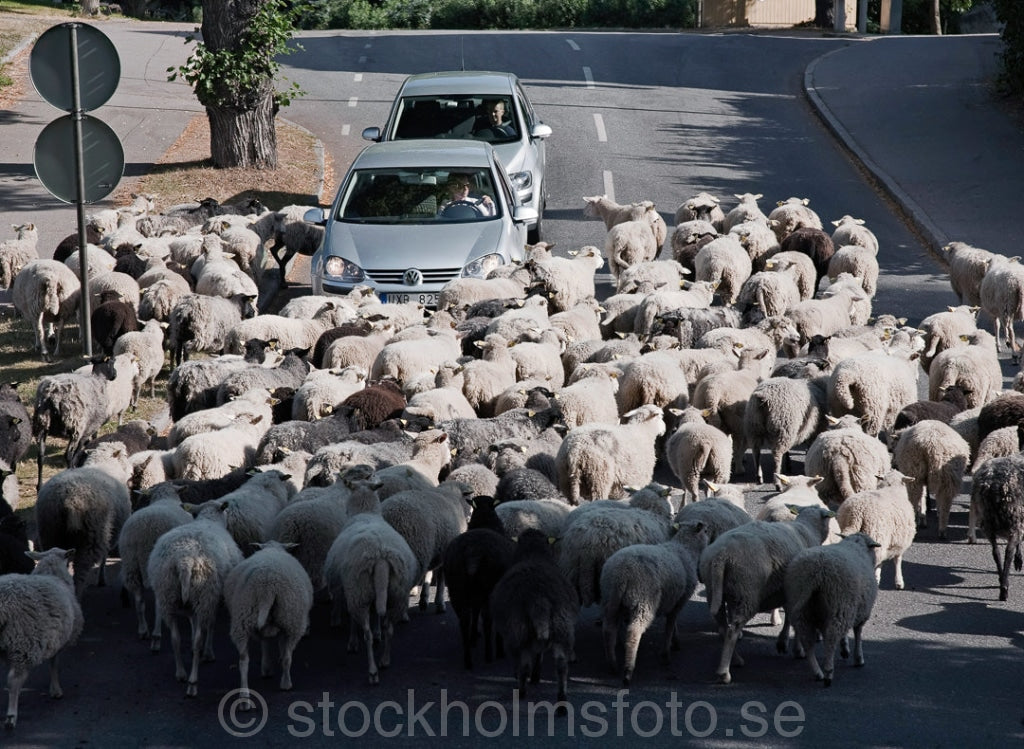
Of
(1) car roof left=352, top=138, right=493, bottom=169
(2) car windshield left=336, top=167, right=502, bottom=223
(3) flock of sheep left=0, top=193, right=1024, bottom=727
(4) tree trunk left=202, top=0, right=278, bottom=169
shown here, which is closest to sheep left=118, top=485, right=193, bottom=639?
(3) flock of sheep left=0, top=193, right=1024, bottom=727

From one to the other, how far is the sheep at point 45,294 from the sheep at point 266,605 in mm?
7686

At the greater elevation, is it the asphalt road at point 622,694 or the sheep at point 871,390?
the sheep at point 871,390

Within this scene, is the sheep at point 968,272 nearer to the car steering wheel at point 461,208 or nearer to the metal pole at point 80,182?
the car steering wheel at point 461,208

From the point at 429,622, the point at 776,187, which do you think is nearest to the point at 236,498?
the point at 429,622

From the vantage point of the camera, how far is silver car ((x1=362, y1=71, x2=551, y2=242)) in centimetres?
1881

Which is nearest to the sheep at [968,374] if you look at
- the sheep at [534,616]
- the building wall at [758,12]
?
the sheep at [534,616]

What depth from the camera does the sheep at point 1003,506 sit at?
8.76 meters

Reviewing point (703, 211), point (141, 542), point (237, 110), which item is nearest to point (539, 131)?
point (703, 211)

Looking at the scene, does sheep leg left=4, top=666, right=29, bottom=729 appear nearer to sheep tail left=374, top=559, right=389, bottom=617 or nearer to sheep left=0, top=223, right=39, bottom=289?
sheep tail left=374, top=559, right=389, bottom=617

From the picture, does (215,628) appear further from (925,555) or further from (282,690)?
(925,555)

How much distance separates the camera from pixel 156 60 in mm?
33562

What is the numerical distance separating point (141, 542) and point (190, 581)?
875 millimetres

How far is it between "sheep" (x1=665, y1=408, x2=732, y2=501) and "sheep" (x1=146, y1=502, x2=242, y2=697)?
402 cm

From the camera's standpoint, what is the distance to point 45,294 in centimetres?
1411
